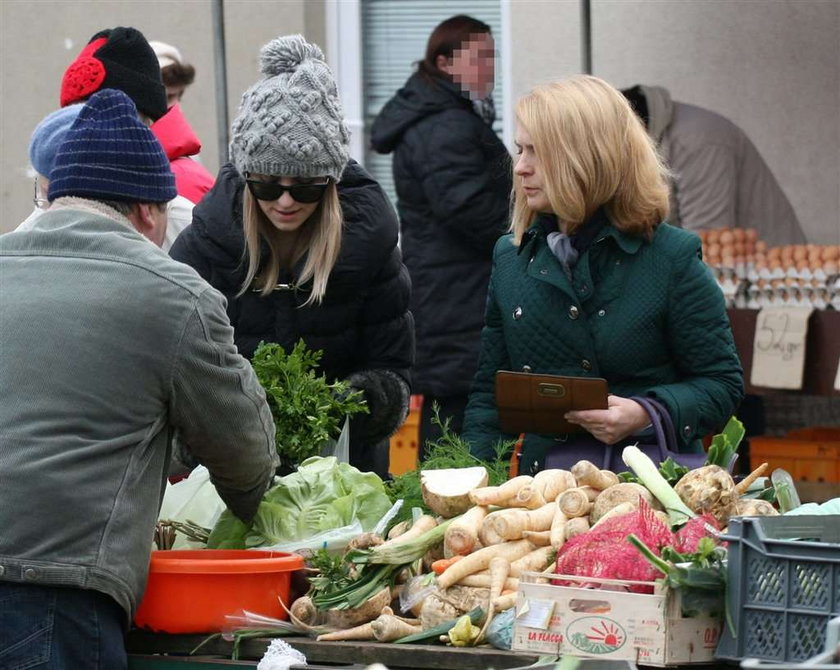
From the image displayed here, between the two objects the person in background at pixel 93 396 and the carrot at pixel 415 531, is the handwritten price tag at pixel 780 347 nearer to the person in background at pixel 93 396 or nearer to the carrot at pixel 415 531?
Result: the carrot at pixel 415 531

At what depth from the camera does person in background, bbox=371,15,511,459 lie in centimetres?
624

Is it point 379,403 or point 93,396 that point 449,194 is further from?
point 93,396

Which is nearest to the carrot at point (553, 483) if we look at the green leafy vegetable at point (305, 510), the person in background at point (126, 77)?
the green leafy vegetable at point (305, 510)

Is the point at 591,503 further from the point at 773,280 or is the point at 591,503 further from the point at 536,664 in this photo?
the point at 773,280

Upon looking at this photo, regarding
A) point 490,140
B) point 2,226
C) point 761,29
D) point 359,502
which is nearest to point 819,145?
point 761,29

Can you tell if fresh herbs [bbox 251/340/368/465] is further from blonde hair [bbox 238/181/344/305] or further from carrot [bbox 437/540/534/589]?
carrot [bbox 437/540/534/589]

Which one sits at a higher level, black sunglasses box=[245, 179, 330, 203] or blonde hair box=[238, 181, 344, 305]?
black sunglasses box=[245, 179, 330, 203]

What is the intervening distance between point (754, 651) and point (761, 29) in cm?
560

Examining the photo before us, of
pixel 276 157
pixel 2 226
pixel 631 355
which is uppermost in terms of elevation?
pixel 276 157

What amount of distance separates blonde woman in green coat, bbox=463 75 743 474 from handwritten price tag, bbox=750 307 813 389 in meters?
2.74

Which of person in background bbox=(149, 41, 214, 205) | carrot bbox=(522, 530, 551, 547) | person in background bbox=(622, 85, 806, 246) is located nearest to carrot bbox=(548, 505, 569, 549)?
carrot bbox=(522, 530, 551, 547)

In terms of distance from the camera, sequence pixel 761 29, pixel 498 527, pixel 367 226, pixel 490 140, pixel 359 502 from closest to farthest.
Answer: pixel 498 527 < pixel 359 502 < pixel 367 226 < pixel 490 140 < pixel 761 29

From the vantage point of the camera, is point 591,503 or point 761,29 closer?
point 591,503

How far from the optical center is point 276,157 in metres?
3.86
